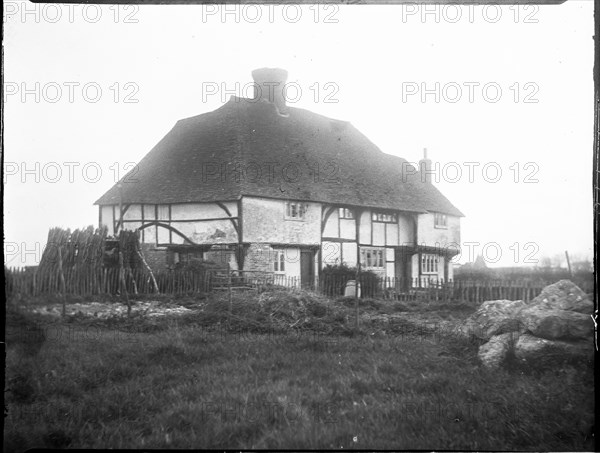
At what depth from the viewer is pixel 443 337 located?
818 centimetres

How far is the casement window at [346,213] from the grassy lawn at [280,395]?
12.7m

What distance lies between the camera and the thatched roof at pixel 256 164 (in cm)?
1792

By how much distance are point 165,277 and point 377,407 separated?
29.6ft

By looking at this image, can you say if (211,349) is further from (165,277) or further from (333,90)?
(165,277)

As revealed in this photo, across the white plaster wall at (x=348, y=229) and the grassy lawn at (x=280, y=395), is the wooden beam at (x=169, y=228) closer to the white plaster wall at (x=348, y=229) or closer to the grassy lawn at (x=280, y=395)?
the white plaster wall at (x=348, y=229)

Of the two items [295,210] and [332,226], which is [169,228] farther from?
[332,226]

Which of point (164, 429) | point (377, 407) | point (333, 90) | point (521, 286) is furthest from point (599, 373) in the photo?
point (521, 286)

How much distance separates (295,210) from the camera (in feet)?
62.9

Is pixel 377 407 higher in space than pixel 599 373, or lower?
lower

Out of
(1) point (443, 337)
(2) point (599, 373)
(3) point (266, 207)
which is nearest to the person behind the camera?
(2) point (599, 373)

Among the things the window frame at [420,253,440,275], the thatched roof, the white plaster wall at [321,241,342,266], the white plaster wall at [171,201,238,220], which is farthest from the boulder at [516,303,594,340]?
the window frame at [420,253,440,275]

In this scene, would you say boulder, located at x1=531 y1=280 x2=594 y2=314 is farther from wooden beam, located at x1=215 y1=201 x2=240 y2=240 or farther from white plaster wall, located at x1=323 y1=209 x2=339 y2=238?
white plaster wall, located at x1=323 y1=209 x2=339 y2=238

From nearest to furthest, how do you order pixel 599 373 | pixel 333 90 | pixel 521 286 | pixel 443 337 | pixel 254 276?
pixel 599 373 → pixel 333 90 → pixel 443 337 → pixel 521 286 → pixel 254 276

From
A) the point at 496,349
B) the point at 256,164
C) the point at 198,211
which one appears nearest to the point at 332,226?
the point at 256,164
